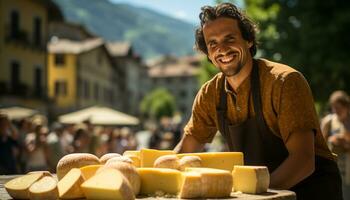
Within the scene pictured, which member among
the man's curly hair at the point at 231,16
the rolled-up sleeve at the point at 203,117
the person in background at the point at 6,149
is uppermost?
the man's curly hair at the point at 231,16

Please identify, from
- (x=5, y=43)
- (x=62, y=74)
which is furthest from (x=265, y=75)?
(x=62, y=74)

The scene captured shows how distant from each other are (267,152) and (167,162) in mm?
745

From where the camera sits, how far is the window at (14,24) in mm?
32675

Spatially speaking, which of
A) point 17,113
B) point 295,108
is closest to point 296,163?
point 295,108

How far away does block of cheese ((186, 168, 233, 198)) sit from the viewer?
2.20 metres

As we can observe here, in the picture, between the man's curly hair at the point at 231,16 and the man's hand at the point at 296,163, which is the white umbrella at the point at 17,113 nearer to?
the man's curly hair at the point at 231,16

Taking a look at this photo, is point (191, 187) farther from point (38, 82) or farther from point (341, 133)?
point (38, 82)

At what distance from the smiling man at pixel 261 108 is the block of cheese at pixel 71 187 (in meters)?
0.93

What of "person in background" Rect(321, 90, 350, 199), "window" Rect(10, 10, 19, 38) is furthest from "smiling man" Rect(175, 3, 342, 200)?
"window" Rect(10, 10, 19, 38)

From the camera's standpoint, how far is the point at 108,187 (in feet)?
6.47

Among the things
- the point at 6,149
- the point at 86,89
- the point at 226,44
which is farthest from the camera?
the point at 86,89

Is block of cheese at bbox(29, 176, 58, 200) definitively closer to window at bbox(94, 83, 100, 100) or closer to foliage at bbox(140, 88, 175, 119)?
window at bbox(94, 83, 100, 100)

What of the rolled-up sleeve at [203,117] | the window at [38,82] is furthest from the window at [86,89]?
the rolled-up sleeve at [203,117]

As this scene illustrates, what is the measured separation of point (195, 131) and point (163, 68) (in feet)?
390
